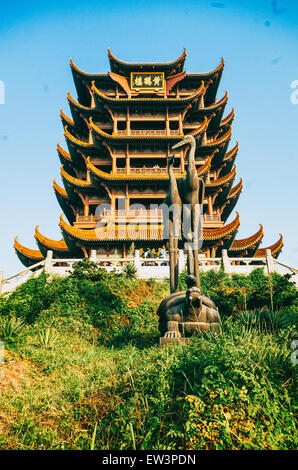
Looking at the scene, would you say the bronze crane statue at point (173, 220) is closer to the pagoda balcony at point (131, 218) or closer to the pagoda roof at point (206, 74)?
the pagoda balcony at point (131, 218)

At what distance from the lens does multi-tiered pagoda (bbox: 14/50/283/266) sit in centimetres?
1900

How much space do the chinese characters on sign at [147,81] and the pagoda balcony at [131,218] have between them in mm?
10473

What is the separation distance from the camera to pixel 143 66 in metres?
25.3

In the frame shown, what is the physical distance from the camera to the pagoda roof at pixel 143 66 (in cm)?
2503

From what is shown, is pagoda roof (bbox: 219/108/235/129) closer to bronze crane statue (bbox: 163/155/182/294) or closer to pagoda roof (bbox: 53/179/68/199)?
pagoda roof (bbox: 53/179/68/199)

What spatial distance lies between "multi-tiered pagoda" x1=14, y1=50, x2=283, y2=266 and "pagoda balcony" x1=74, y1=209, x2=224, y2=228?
60 millimetres

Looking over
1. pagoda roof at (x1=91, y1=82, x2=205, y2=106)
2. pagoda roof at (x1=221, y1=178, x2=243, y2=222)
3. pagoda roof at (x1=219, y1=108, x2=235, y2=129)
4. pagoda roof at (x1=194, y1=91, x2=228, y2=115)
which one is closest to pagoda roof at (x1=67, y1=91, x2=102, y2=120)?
pagoda roof at (x1=91, y1=82, x2=205, y2=106)

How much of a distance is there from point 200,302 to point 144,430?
2.22 meters

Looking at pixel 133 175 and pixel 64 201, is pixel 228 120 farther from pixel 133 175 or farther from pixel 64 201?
pixel 64 201

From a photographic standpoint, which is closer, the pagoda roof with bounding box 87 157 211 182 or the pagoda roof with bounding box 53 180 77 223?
the pagoda roof with bounding box 87 157 211 182

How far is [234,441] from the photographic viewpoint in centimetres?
264
